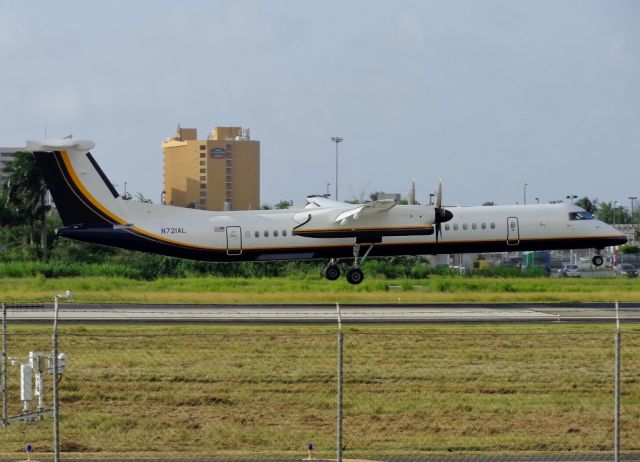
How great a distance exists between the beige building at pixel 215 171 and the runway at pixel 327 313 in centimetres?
13724

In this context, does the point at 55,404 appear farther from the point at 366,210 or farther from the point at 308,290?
the point at 308,290

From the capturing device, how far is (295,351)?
26797mm

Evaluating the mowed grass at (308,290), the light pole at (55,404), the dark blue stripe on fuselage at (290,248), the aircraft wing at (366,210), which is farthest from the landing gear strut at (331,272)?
the light pole at (55,404)

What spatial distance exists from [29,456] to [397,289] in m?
35.8

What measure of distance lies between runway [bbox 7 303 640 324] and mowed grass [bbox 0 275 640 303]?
3.38 m

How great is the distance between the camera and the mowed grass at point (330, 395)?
1742 centimetres

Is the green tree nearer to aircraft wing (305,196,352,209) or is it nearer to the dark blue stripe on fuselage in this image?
aircraft wing (305,196,352,209)

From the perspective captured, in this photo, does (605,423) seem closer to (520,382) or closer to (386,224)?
(520,382)

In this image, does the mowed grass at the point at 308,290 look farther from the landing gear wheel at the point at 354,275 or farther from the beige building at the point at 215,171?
the beige building at the point at 215,171

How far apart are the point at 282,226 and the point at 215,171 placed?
137 m

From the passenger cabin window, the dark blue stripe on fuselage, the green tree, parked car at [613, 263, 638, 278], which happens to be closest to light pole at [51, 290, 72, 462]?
the dark blue stripe on fuselage

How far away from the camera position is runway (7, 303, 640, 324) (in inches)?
1345

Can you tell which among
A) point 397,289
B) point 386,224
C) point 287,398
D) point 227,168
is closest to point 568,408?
point 287,398

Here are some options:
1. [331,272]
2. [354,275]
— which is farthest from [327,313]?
[354,275]
